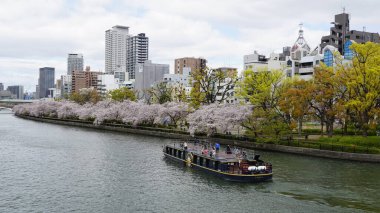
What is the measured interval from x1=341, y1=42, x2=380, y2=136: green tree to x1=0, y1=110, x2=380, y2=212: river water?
8.28 meters

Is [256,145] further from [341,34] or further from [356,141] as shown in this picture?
[341,34]

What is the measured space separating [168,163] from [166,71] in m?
152

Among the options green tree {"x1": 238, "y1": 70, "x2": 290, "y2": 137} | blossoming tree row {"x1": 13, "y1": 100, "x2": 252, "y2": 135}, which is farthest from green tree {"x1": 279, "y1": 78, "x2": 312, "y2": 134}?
blossoming tree row {"x1": 13, "y1": 100, "x2": 252, "y2": 135}

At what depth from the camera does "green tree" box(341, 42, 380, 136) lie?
45.6 m

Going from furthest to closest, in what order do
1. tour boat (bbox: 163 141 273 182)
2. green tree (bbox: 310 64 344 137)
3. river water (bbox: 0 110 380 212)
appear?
green tree (bbox: 310 64 344 137) < tour boat (bbox: 163 141 273 182) < river water (bbox: 0 110 380 212)

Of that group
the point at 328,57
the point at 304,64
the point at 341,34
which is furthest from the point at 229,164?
the point at 341,34

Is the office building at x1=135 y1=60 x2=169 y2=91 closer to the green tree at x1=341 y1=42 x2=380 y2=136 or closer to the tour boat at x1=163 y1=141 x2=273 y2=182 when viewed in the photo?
the green tree at x1=341 y1=42 x2=380 y2=136

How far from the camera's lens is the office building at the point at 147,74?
18225cm

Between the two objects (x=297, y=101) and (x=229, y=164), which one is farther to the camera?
(x=297, y=101)

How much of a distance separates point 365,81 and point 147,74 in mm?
142225

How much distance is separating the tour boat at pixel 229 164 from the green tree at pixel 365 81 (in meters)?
17.4

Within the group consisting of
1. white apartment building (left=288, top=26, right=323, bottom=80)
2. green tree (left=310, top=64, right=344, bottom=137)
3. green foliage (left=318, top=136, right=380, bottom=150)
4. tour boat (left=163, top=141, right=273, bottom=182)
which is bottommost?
tour boat (left=163, top=141, right=273, bottom=182)

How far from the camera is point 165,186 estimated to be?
31.6m

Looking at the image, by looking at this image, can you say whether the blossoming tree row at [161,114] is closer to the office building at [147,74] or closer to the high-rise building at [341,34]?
the high-rise building at [341,34]
